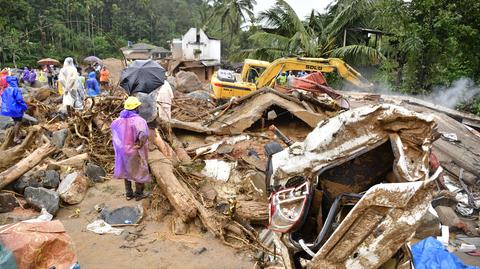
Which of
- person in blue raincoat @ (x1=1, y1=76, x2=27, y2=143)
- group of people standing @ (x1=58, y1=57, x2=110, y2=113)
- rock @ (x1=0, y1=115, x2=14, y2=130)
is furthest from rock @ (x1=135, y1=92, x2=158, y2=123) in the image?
rock @ (x1=0, y1=115, x2=14, y2=130)

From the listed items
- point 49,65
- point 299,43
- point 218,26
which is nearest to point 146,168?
point 299,43

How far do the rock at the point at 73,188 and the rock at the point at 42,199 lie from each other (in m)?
0.21

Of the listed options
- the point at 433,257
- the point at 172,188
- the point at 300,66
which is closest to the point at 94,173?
the point at 172,188

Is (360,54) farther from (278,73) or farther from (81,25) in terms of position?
(81,25)

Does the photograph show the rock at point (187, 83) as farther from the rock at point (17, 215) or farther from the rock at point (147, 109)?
the rock at point (17, 215)

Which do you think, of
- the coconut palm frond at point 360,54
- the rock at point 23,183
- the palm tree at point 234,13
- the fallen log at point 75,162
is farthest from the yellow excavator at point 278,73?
the palm tree at point 234,13

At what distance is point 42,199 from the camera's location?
5.40m

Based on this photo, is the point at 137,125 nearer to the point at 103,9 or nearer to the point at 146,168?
the point at 146,168

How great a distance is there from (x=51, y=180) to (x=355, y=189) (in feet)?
15.7

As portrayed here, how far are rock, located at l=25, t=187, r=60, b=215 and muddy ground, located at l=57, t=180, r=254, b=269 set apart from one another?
0.68ft

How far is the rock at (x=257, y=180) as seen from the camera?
6.03 m

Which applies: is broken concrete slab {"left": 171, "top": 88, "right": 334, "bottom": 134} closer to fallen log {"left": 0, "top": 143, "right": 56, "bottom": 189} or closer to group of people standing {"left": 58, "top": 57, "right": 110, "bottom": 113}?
fallen log {"left": 0, "top": 143, "right": 56, "bottom": 189}

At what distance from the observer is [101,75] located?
15711 mm

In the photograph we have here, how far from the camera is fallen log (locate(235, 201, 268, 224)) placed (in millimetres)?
→ 5086
